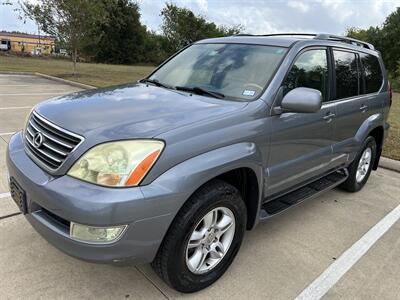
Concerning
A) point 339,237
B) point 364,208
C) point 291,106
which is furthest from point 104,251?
point 364,208

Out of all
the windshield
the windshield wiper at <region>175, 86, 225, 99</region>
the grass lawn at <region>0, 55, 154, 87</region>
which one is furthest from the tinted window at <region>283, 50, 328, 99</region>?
the grass lawn at <region>0, 55, 154, 87</region>

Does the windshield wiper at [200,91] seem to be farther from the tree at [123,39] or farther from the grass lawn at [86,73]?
the tree at [123,39]

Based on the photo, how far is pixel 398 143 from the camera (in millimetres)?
7098

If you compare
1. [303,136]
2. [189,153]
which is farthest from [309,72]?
[189,153]

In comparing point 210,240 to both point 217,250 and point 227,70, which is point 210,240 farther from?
point 227,70

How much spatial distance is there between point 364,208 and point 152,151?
3.08 m

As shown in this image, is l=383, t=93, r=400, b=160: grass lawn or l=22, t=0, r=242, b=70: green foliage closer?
l=383, t=93, r=400, b=160: grass lawn

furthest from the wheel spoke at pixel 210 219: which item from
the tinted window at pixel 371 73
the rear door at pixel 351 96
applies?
the tinted window at pixel 371 73

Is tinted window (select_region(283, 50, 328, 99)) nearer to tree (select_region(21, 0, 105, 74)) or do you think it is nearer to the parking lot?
the parking lot

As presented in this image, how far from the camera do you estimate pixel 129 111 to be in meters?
2.78

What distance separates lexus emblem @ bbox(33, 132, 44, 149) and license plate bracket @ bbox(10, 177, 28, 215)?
11.7 inches

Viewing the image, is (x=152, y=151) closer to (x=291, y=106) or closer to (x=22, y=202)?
(x=22, y=202)

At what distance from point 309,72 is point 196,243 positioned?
6.32 feet

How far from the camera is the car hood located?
2477mm
